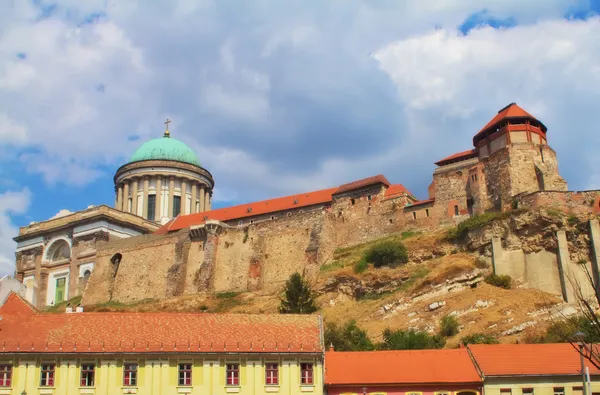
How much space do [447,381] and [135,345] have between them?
1519 cm

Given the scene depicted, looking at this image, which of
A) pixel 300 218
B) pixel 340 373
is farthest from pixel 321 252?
pixel 340 373

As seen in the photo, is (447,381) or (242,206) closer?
(447,381)

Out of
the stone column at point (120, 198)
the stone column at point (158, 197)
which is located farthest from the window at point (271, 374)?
the stone column at point (120, 198)

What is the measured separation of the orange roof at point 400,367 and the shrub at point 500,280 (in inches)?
767

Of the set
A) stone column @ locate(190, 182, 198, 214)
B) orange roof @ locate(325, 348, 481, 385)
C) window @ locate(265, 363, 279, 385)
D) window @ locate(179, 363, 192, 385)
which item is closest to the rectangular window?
stone column @ locate(190, 182, 198, 214)

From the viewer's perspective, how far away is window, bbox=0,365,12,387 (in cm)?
3562

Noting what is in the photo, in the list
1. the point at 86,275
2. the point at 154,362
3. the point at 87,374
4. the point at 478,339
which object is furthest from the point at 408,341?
the point at 86,275

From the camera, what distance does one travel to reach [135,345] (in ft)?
120

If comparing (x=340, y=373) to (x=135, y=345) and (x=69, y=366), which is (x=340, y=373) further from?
(x=69, y=366)

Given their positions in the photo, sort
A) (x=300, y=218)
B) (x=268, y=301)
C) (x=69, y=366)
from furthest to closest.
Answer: (x=300, y=218)
(x=268, y=301)
(x=69, y=366)

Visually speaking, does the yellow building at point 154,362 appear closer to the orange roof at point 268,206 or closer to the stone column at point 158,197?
the orange roof at point 268,206

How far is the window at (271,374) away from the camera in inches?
1435

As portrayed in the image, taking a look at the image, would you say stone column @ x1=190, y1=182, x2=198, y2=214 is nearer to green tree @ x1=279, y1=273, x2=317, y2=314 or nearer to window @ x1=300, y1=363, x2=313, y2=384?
green tree @ x1=279, y1=273, x2=317, y2=314

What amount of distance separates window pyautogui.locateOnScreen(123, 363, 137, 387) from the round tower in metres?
56.8
